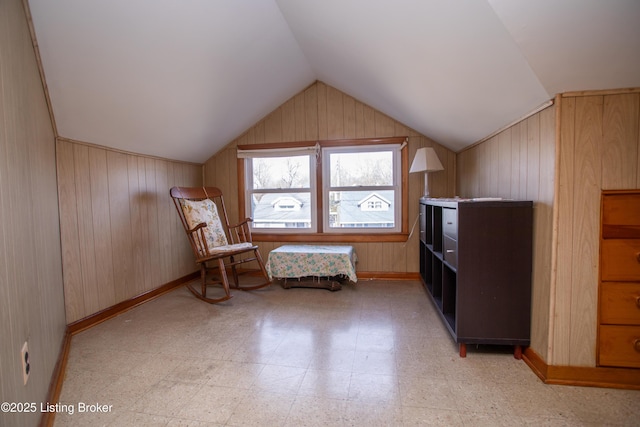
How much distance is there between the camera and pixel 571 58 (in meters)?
1.30

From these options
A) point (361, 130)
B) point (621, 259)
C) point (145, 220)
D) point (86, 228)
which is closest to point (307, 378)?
point (621, 259)

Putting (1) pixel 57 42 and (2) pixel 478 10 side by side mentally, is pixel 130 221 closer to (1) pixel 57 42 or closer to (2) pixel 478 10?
(1) pixel 57 42

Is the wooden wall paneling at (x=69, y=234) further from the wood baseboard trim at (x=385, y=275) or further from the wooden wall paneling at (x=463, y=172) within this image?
the wooden wall paneling at (x=463, y=172)

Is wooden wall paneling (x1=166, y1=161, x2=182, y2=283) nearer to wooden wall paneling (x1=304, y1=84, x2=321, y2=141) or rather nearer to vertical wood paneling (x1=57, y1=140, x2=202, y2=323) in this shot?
vertical wood paneling (x1=57, y1=140, x2=202, y2=323)

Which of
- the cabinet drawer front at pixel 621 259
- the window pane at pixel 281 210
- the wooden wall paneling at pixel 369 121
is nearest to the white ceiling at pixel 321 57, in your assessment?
the wooden wall paneling at pixel 369 121

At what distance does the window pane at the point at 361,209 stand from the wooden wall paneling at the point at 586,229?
85.6 inches

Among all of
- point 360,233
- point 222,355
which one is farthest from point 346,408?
point 360,233

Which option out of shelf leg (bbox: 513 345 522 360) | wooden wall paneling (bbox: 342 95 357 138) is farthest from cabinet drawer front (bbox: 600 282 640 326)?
wooden wall paneling (bbox: 342 95 357 138)

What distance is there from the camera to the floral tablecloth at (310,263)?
3.17 metres

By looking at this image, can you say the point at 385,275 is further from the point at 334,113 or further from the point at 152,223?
the point at 152,223

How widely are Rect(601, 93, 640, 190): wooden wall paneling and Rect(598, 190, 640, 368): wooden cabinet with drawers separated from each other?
0.24 feet

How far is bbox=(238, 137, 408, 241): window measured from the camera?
3617 millimetres

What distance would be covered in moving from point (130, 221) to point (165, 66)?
58.7 inches

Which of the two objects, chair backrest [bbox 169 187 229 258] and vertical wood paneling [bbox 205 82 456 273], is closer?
chair backrest [bbox 169 187 229 258]
